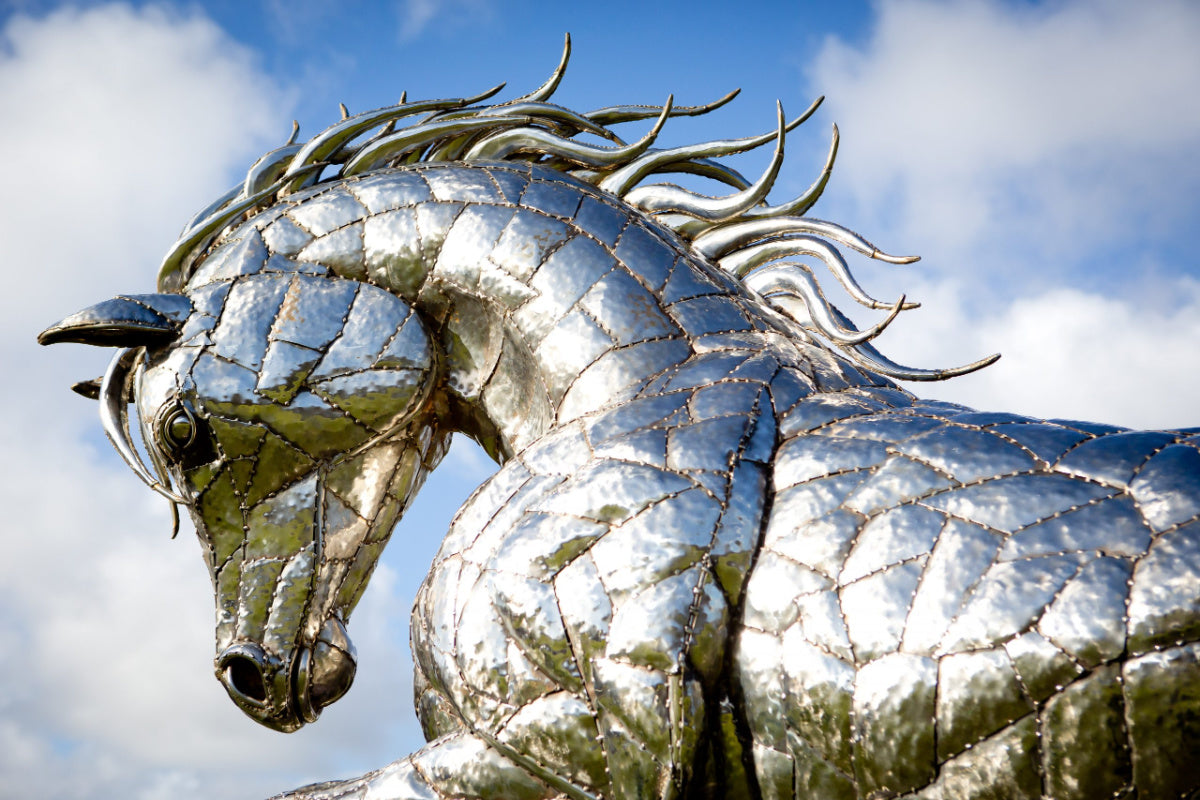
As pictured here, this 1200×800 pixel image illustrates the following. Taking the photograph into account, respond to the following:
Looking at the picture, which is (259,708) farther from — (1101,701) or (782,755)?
(1101,701)

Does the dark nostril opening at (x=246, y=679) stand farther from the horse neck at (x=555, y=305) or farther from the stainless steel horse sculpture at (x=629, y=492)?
the horse neck at (x=555, y=305)

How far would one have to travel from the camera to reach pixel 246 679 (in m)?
3.61

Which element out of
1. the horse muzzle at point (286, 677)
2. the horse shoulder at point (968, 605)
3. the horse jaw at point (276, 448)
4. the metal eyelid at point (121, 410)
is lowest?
the horse shoulder at point (968, 605)

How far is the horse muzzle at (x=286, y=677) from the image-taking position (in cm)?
353

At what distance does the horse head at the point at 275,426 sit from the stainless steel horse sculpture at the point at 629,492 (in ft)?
0.03

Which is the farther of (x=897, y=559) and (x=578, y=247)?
(x=578, y=247)

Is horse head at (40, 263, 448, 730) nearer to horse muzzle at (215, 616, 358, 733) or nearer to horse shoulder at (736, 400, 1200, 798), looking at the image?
horse muzzle at (215, 616, 358, 733)

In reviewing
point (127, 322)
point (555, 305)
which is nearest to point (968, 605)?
point (555, 305)

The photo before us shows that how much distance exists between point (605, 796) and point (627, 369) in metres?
1.18

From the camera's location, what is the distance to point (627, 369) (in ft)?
10.9

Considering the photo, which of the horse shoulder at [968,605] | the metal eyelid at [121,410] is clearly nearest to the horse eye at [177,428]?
the metal eyelid at [121,410]

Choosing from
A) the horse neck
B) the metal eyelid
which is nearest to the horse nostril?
the metal eyelid

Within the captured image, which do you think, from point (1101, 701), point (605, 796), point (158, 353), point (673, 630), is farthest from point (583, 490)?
point (158, 353)

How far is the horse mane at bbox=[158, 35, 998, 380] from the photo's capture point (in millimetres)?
3752
